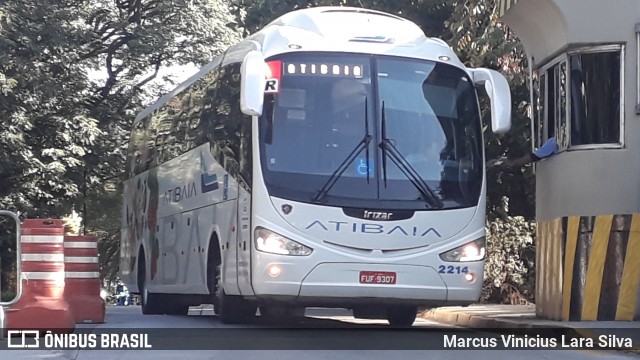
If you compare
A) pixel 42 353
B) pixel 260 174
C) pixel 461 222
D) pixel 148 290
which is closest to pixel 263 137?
pixel 260 174

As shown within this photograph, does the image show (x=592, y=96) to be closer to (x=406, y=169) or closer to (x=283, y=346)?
(x=406, y=169)

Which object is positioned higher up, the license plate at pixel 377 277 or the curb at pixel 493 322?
the license plate at pixel 377 277

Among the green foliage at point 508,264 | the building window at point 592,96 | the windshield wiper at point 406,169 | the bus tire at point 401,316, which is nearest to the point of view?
the windshield wiper at point 406,169

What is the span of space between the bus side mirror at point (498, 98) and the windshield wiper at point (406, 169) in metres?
1.08

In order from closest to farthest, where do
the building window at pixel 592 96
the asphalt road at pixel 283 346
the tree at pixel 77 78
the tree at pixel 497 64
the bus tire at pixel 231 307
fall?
the asphalt road at pixel 283 346, the bus tire at pixel 231 307, the building window at pixel 592 96, the tree at pixel 497 64, the tree at pixel 77 78

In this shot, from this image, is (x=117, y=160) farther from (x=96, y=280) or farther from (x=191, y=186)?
(x=96, y=280)

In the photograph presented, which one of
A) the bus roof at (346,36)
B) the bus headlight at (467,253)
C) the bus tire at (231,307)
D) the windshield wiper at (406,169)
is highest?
the bus roof at (346,36)

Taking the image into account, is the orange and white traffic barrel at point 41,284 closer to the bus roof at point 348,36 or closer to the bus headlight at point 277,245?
the bus headlight at point 277,245

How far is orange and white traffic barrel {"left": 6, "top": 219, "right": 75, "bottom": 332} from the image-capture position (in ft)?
36.3

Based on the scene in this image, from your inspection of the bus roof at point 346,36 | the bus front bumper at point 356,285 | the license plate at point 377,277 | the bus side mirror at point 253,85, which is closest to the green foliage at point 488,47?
the bus roof at point 346,36

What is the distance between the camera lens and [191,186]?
15727 mm

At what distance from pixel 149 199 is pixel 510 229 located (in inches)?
320

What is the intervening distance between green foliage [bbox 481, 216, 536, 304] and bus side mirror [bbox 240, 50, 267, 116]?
11858mm

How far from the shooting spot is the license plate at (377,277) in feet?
37.4
